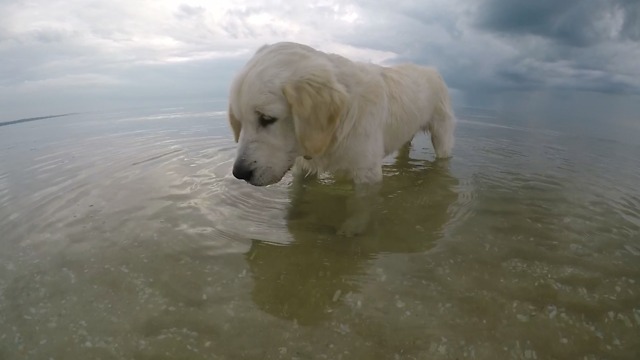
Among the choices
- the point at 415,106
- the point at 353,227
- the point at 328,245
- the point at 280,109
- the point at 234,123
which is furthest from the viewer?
the point at 415,106

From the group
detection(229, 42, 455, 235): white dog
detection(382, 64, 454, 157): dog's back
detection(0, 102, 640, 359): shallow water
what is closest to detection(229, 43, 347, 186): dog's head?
detection(229, 42, 455, 235): white dog

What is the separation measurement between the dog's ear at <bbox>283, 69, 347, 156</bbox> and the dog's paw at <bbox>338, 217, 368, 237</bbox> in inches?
32.5

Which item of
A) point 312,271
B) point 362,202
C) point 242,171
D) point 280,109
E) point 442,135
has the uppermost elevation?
point 280,109

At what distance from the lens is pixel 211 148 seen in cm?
784

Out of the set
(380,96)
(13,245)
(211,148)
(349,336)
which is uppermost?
(380,96)

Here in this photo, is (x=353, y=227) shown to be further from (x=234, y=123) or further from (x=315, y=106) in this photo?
(x=234, y=123)

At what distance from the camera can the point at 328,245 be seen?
10.8 feet

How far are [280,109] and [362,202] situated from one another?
5.16 ft

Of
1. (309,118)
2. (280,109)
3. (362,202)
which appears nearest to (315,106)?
(309,118)

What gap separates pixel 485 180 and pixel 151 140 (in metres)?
8.25

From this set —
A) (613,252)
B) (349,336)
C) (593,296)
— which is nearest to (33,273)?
(349,336)

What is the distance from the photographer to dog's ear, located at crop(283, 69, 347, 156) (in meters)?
3.42

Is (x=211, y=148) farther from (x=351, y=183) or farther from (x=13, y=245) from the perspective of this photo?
(x=13, y=245)

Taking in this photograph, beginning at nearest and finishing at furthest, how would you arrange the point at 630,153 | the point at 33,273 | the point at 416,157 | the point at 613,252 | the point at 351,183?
1. the point at 33,273
2. the point at 613,252
3. the point at 351,183
4. the point at 416,157
5. the point at 630,153
